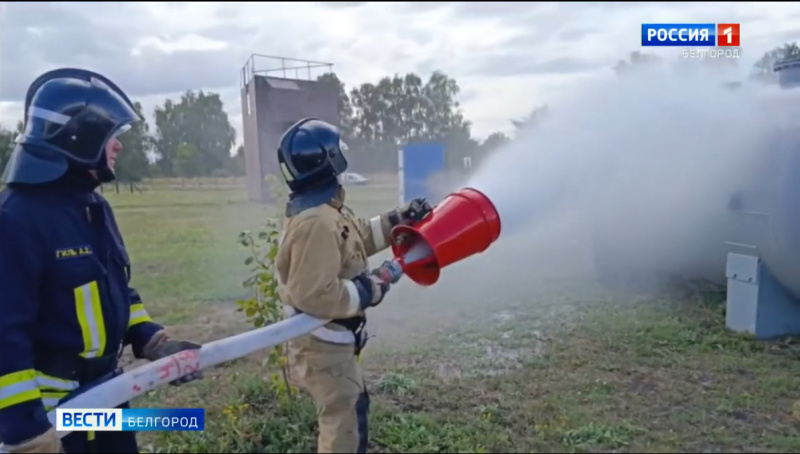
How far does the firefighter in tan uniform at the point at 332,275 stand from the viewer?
2889mm

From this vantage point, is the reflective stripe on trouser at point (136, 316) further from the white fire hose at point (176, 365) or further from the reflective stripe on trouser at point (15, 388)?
the reflective stripe on trouser at point (15, 388)

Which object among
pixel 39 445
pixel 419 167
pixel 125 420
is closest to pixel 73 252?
pixel 39 445

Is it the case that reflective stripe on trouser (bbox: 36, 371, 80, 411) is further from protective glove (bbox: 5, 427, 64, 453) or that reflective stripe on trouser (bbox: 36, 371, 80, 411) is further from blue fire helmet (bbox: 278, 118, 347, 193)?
blue fire helmet (bbox: 278, 118, 347, 193)

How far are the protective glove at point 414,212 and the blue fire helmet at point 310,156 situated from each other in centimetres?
61

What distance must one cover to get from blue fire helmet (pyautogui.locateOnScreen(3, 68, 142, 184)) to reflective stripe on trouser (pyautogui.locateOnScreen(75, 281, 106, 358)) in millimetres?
461

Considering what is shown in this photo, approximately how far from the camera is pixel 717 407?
171 inches

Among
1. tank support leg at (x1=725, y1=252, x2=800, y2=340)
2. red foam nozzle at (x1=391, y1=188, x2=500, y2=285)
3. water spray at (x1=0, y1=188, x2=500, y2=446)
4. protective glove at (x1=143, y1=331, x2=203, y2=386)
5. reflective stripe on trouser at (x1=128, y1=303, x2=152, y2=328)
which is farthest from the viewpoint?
tank support leg at (x1=725, y1=252, x2=800, y2=340)

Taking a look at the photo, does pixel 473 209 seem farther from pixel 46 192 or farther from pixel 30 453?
pixel 30 453

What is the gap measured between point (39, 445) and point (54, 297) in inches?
21.7

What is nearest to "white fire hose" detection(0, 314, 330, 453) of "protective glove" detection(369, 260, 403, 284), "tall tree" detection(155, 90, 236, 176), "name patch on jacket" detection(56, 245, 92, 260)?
"protective glove" detection(369, 260, 403, 284)

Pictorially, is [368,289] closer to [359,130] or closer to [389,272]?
[389,272]

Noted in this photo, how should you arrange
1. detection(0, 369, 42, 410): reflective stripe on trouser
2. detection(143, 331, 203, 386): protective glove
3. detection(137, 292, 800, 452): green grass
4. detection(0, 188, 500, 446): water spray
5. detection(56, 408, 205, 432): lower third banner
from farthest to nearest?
detection(137, 292, 800, 452): green grass → detection(143, 331, 203, 386): protective glove → detection(0, 188, 500, 446): water spray → detection(56, 408, 205, 432): lower third banner → detection(0, 369, 42, 410): reflective stripe on trouser

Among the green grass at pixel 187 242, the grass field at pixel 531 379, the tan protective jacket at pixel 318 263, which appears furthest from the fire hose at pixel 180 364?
the green grass at pixel 187 242

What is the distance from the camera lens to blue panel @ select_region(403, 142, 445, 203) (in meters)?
17.5
